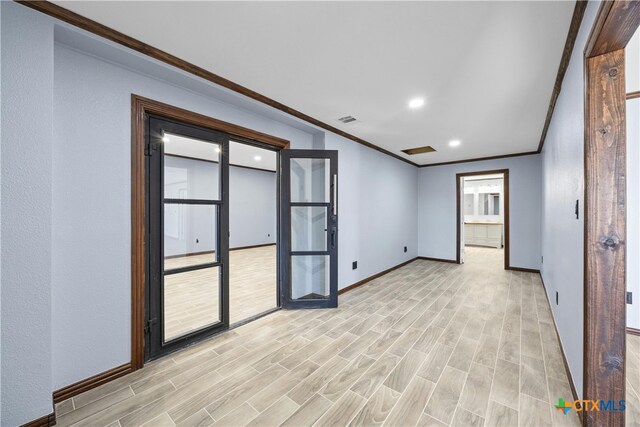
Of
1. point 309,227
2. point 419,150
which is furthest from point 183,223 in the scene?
point 419,150

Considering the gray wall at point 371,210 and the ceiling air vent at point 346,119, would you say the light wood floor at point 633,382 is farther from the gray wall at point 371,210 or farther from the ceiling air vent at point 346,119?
the ceiling air vent at point 346,119

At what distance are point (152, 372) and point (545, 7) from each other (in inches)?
141

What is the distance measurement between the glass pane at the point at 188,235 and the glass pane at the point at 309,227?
118cm

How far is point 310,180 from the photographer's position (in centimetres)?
364

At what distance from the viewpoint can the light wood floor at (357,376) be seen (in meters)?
1.57

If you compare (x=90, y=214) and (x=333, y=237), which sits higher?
(x=90, y=214)

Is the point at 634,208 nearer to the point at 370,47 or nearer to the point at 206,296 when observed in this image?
the point at 370,47

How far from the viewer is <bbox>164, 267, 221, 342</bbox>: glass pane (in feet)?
8.75

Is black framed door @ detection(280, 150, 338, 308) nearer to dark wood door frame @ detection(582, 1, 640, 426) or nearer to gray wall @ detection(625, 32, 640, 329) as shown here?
dark wood door frame @ detection(582, 1, 640, 426)

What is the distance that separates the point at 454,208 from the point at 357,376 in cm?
505

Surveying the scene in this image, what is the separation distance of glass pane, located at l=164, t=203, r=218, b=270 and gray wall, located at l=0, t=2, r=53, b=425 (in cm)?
82

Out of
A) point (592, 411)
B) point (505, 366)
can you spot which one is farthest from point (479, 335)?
point (592, 411)

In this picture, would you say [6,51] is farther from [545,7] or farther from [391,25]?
[545,7]

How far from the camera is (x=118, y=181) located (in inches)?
75.1
